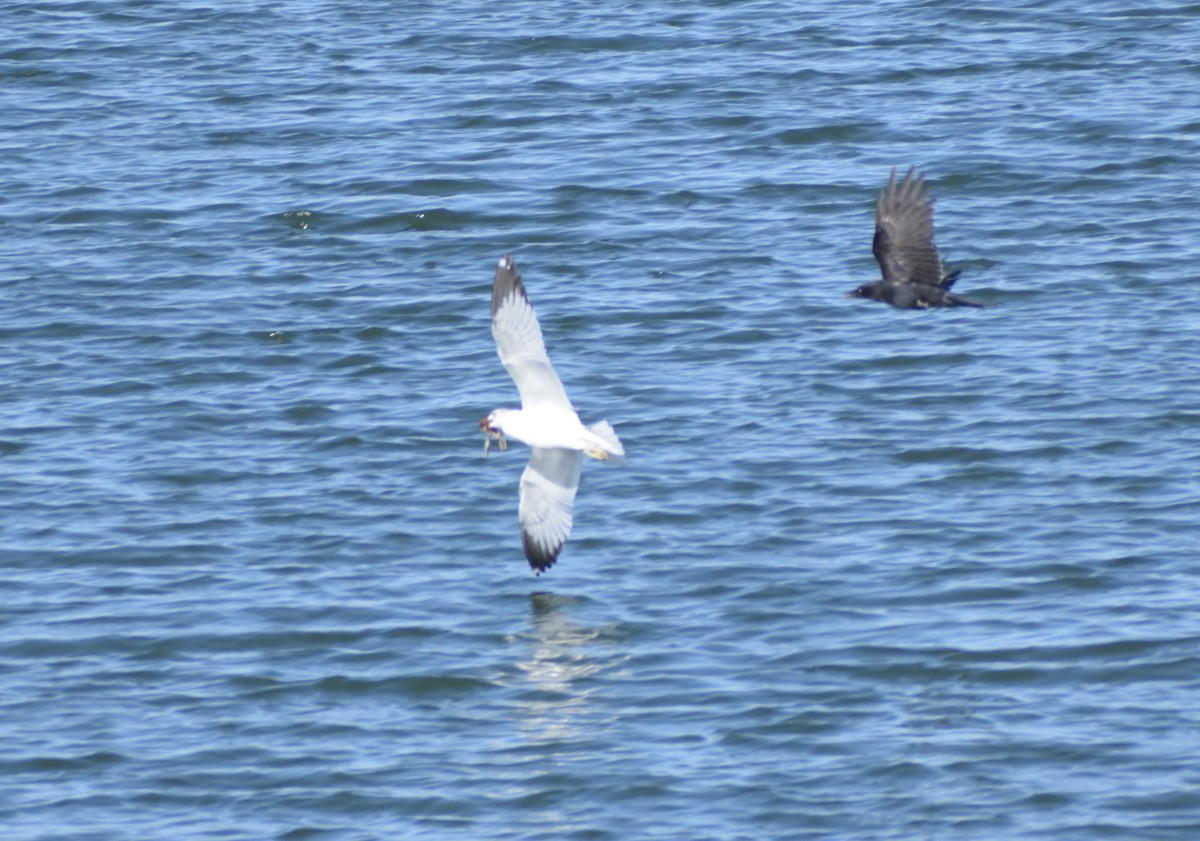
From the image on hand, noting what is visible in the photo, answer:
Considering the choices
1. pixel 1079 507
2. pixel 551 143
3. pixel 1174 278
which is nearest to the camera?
pixel 1079 507

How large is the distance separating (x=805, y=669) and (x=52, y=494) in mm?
5591

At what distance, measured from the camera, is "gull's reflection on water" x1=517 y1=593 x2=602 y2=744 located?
44.8 feet

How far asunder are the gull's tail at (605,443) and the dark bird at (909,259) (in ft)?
8.06

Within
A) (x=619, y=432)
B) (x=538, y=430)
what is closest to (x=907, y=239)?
(x=619, y=432)

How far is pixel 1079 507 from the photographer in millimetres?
16000

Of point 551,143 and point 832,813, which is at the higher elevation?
point 551,143

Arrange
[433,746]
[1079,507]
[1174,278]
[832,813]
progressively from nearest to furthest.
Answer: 1. [832,813]
2. [433,746]
3. [1079,507]
4. [1174,278]

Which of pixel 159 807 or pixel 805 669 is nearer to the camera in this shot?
pixel 159 807

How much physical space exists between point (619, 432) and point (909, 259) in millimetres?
2530

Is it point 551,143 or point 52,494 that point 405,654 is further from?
point 551,143

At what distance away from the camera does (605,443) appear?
14.1 meters

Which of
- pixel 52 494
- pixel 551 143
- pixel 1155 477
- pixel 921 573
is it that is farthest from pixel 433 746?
pixel 551 143

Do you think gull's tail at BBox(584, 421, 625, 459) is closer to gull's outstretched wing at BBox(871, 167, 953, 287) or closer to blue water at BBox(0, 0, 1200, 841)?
blue water at BBox(0, 0, 1200, 841)

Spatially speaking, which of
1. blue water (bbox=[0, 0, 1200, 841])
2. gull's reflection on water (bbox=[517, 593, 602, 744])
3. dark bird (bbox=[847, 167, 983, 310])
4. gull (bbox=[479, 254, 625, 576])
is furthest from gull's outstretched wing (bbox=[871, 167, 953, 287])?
gull's reflection on water (bbox=[517, 593, 602, 744])
